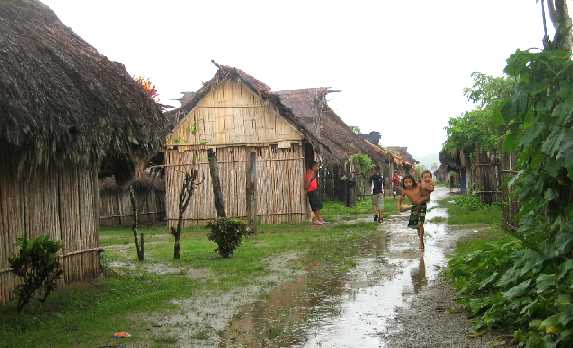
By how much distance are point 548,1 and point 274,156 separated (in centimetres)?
1328

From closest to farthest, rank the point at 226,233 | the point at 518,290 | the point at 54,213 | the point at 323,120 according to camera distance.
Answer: the point at 518,290 → the point at 54,213 → the point at 226,233 → the point at 323,120

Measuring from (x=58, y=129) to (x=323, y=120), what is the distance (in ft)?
77.2

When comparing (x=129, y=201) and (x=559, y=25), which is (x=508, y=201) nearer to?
(x=559, y=25)

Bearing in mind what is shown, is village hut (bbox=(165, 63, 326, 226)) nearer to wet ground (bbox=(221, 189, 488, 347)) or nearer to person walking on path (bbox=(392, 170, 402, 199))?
wet ground (bbox=(221, 189, 488, 347))

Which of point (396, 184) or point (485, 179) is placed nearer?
point (485, 179)

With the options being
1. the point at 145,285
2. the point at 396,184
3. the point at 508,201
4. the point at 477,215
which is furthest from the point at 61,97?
the point at 396,184

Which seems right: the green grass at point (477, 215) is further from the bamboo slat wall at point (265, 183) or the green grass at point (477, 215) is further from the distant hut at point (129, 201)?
the distant hut at point (129, 201)

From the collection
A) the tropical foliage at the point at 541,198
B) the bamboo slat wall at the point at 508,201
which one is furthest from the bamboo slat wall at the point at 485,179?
the tropical foliage at the point at 541,198

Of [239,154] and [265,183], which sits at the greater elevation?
[239,154]

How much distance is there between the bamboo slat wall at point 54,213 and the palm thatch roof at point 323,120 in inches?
590

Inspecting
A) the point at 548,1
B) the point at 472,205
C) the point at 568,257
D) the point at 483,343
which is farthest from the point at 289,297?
the point at 472,205

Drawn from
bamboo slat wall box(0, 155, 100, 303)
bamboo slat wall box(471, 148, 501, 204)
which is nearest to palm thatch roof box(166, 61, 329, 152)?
bamboo slat wall box(471, 148, 501, 204)

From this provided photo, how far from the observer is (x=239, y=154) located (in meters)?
18.7

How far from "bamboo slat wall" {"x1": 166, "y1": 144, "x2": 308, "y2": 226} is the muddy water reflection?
24.1 ft
